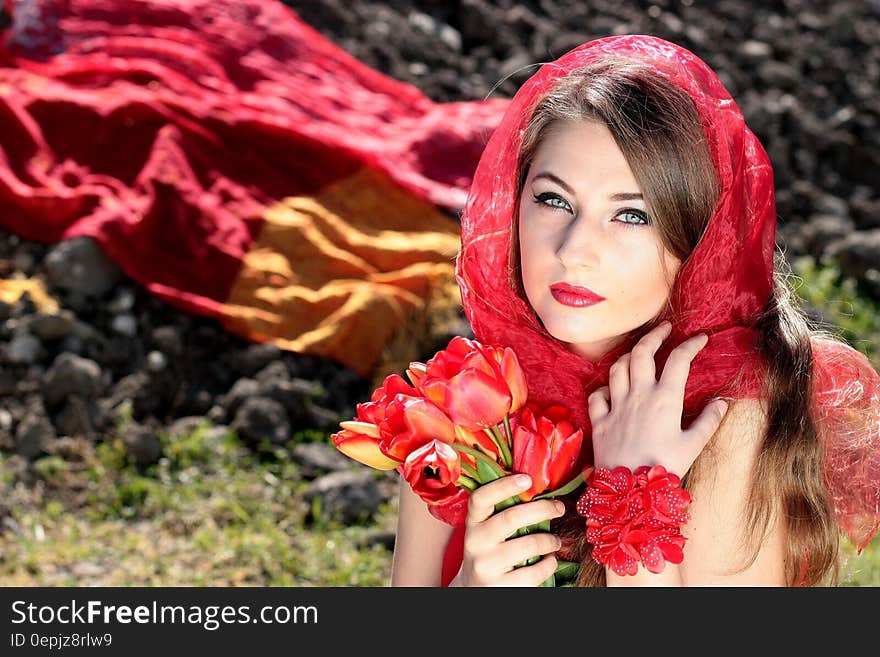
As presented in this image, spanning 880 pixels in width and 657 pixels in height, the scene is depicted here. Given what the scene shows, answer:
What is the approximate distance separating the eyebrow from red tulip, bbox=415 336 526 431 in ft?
0.81

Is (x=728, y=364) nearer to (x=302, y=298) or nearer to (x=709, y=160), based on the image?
(x=709, y=160)

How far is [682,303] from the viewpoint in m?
1.78

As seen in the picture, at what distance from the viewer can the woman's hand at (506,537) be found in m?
1.67

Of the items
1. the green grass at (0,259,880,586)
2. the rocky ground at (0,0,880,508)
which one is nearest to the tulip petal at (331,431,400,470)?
the rocky ground at (0,0,880,508)

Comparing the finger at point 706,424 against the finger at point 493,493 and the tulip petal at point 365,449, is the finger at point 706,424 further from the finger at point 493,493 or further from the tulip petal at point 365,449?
the tulip petal at point 365,449

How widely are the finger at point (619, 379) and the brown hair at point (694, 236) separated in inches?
4.6

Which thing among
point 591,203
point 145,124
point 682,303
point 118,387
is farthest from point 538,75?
point 145,124

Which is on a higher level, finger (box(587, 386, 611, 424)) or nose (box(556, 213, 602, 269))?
nose (box(556, 213, 602, 269))

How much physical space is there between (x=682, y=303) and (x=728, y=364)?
0.36ft

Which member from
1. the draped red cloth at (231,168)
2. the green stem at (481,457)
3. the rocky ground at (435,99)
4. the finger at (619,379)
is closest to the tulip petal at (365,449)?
the green stem at (481,457)

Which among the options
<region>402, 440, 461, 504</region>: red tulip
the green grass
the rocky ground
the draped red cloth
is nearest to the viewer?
<region>402, 440, 461, 504</region>: red tulip

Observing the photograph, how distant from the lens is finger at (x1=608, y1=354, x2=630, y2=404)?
1712 mm

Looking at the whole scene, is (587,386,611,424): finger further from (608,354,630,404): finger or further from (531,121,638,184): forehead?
(531,121,638,184): forehead

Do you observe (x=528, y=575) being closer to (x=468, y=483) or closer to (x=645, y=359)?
(x=468, y=483)
